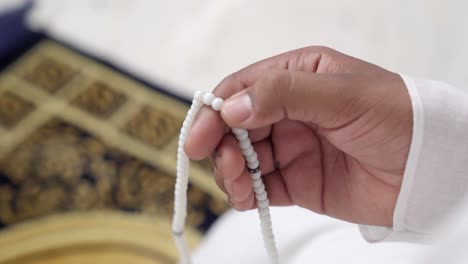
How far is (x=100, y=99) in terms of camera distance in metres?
1.16

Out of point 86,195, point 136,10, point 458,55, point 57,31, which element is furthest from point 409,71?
point 57,31

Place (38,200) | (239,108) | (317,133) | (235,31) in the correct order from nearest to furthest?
(239,108) < (317,133) < (38,200) < (235,31)

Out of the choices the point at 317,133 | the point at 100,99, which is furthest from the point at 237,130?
the point at 100,99

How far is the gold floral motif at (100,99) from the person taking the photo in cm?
114

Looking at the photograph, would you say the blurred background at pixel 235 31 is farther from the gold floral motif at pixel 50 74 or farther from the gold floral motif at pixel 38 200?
the gold floral motif at pixel 38 200

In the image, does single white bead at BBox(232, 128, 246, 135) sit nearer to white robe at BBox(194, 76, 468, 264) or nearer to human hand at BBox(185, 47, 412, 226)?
human hand at BBox(185, 47, 412, 226)

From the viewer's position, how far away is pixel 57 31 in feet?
4.19

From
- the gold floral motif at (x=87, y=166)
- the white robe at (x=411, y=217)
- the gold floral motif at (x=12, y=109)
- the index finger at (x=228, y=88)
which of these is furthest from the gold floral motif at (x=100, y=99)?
the index finger at (x=228, y=88)

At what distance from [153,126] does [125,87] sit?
0.44 feet

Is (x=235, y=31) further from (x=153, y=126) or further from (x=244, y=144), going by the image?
(x=244, y=144)

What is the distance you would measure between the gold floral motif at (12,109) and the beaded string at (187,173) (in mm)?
767

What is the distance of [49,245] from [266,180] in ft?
1.99

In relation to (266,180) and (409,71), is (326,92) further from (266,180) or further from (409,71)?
(409,71)

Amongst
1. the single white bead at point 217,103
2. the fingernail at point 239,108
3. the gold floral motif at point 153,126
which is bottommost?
the gold floral motif at point 153,126
